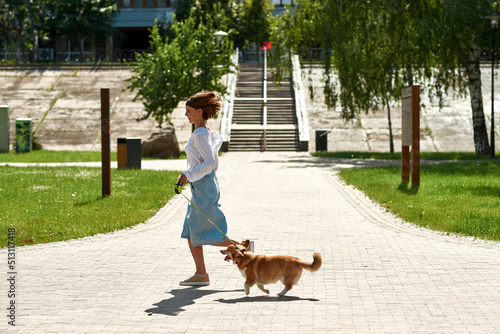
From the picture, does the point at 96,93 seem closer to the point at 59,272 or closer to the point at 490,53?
the point at 490,53

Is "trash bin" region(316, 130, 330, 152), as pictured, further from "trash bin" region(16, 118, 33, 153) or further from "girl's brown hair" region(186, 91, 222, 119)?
"girl's brown hair" region(186, 91, 222, 119)

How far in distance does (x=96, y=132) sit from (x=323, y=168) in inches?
672

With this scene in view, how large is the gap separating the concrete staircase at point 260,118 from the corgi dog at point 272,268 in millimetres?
27564

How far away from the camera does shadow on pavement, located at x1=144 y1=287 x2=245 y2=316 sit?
634 centimetres

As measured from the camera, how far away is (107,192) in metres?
15.6

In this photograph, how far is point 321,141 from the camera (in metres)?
34.2

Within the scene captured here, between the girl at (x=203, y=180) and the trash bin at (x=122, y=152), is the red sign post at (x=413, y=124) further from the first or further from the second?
the girl at (x=203, y=180)

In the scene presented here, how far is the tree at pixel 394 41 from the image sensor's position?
25.6 meters

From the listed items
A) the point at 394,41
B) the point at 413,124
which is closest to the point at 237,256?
the point at 413,124

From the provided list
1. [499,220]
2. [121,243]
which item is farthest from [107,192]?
[499,220]

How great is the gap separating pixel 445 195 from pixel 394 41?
12.2 m

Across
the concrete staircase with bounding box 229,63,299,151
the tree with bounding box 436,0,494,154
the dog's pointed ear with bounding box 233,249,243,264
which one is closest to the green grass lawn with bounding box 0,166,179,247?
the dog's pointed ear with bounding box 233,249,243,264

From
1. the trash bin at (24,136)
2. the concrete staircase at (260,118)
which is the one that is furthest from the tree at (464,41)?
the trash bin at (24,136)

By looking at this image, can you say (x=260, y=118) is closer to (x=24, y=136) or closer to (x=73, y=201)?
(x=24, y=136)
